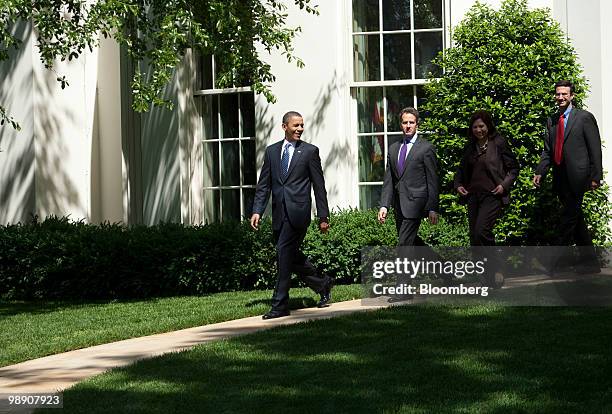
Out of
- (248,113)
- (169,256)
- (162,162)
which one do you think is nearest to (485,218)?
(169,256)

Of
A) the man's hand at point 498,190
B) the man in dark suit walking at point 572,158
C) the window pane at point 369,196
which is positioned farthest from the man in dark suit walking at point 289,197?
the window pane at point 369,196

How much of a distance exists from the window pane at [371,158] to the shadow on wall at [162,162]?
2.71 meters

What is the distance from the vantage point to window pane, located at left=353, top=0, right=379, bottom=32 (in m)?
14.5

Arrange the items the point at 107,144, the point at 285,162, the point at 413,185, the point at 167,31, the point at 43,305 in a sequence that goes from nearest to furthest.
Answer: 1. the point at 285,162
2. the point at 413,185
3. the point at 167,31
4. the point at 43,305
5. the point at 107,144

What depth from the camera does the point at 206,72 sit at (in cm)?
1555

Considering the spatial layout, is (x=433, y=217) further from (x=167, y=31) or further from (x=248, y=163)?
(x=248, y=163)

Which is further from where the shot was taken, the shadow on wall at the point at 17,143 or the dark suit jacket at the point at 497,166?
the shadow on wall at the point at 17,143

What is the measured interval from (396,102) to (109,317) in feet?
17.3

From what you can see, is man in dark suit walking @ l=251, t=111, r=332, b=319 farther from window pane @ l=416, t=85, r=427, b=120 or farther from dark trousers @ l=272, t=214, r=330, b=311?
window pane @ l=416, t=85, r=427, b=120

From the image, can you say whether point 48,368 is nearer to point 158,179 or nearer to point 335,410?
point 335,410

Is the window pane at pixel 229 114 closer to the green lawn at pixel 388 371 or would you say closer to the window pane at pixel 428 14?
the window pane at pixel 428 14

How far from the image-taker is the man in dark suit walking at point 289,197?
1009 cm

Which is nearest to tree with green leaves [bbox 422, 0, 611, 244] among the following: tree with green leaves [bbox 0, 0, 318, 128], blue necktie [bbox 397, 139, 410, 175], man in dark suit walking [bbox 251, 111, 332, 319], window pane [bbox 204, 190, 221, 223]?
tree with green leaves [bbox 0, 0, 318, 128]

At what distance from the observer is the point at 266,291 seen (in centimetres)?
1291
